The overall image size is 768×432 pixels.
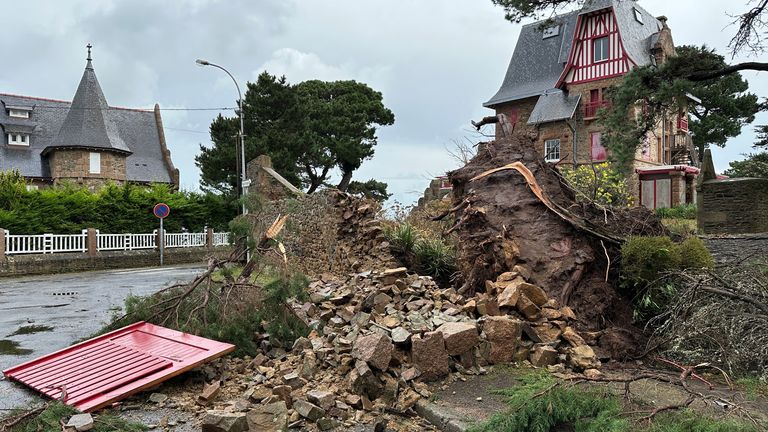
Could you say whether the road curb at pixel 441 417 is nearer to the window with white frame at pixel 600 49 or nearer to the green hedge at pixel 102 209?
the green hedge at pixel 102 209

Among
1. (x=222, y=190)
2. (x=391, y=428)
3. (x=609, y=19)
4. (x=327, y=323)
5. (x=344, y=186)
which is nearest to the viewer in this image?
(x=391, y=428)

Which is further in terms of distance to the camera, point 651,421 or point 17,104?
point 17,104

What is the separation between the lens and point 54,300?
453 inches

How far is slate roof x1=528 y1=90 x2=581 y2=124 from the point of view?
31.5m

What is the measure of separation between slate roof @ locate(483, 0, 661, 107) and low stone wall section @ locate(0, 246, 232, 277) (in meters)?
21.8

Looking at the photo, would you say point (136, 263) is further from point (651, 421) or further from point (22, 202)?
point (651, 421)

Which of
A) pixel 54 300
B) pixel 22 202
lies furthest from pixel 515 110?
pixel 54 300

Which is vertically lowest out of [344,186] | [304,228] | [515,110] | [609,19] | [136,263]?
[136,263]

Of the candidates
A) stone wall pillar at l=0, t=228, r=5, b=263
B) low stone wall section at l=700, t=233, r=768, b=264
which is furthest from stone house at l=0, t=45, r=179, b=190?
low stone wall section at l=700, t=233, r=768, b=264

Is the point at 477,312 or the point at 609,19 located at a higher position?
the point at 609,19

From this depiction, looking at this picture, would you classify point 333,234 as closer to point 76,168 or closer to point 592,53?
point 592,53

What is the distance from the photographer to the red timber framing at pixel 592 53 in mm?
30233

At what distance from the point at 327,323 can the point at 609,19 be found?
101 ft

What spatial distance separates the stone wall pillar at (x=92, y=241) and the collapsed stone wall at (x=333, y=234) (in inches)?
586
